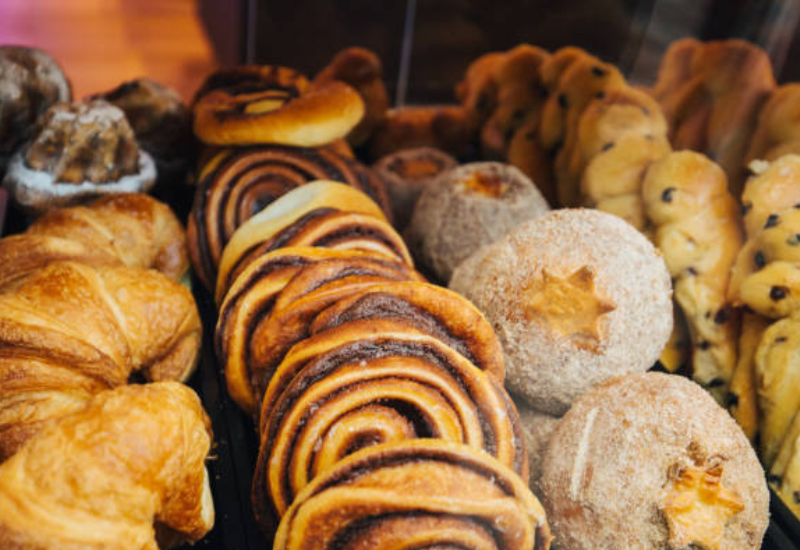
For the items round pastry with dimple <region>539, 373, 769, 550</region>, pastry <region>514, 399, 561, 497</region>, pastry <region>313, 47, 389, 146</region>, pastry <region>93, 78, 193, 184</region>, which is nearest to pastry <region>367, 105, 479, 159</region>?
pastry <region>313, 47, 389, 146</region>

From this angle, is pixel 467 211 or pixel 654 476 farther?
pixel 467 211

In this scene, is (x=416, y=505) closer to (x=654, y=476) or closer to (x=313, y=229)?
(x=654, y=476)

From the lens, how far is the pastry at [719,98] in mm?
1575


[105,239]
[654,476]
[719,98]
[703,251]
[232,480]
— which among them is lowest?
[232,480]

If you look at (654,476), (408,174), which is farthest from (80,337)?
(408,174)

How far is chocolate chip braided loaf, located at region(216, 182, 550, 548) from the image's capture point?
34.9 inches

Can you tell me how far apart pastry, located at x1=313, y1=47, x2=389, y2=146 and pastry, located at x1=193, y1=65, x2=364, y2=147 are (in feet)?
1.64

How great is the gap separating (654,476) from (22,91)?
183 centimetres

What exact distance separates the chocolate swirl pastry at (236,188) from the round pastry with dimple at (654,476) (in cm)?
95

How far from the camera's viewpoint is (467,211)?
173 centimetres

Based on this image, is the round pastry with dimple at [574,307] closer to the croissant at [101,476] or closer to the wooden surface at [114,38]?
the croissant at [101,476]

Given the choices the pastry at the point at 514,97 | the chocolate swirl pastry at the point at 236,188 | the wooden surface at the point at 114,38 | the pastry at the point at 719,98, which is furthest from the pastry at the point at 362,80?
the pastry at the point at 719,98

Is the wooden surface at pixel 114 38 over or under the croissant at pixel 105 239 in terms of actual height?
over

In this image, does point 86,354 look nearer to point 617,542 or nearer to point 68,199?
point 68,199
